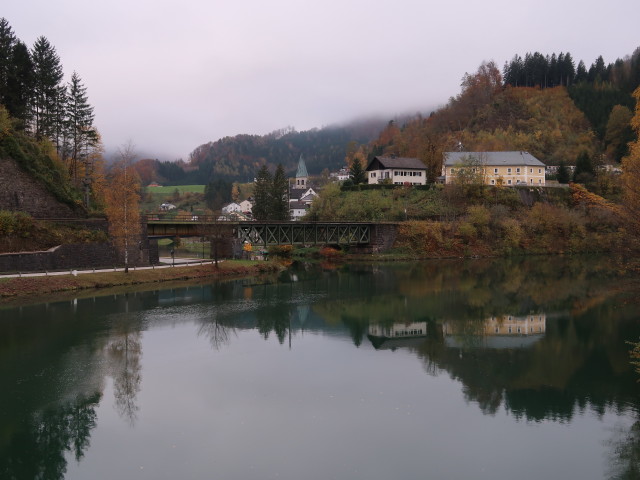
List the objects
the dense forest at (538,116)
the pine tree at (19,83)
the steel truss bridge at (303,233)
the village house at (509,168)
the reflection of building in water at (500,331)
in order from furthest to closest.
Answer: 1. the dense forest at (538,116)
2. the village house at (509,168)
3. the steel truss bridge at (303,233)
4. the pine tree at (19,83)
5. the reflection of building in water at (500,331)

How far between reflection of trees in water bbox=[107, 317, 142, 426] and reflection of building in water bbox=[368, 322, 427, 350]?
12.9 metres

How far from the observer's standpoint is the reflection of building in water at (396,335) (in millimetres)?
30163

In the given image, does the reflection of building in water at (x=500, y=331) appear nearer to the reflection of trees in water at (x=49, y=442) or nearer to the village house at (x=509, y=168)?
the reflection of trees in water at (x=49, y=442)

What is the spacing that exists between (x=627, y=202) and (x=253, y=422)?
19020 mm

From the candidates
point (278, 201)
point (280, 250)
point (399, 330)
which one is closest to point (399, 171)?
point (278, 201)

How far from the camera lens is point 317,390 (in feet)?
71.9

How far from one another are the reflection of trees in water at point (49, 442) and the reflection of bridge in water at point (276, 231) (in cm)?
4022

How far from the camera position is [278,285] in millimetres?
52312

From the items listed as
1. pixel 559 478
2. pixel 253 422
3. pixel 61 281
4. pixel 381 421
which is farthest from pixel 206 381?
pixel 61 281

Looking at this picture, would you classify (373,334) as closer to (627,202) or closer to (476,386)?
(476,386)

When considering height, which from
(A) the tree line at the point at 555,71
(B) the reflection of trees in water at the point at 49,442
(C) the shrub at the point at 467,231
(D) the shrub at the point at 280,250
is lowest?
(B) the reflection of trees in water at the point at 49,442

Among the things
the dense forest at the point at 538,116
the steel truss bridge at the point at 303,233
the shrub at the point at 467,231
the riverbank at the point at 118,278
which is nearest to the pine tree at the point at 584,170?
the dense forest at the point at 538,116

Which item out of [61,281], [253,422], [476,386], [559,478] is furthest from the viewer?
A: [61,281]

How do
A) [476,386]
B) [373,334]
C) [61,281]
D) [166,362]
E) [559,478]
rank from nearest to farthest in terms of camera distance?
[559,478] < [476,386] < [166,362] < [373,334] < [61,281]
